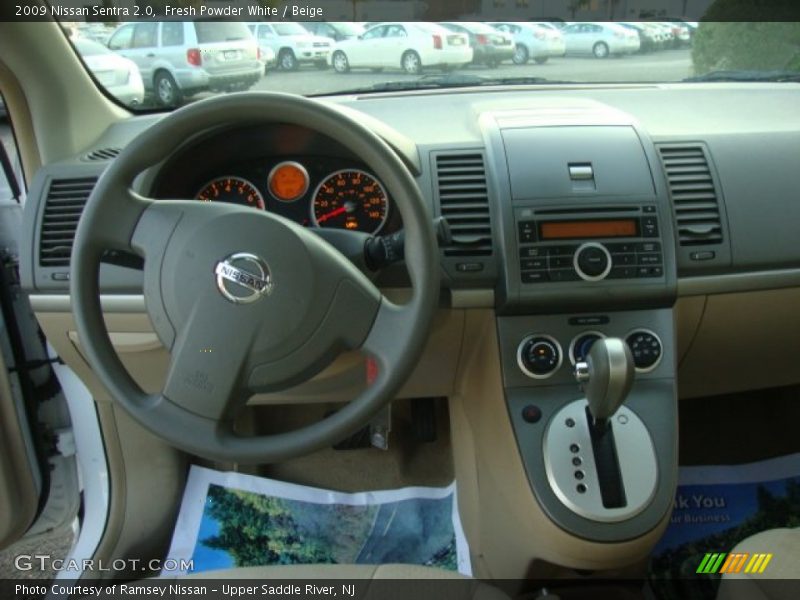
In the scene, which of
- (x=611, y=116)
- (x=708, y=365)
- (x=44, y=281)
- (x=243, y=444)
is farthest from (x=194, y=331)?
(x=708, y=365)

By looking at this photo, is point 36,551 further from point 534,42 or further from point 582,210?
point 534,42

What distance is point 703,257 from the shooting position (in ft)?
4.75

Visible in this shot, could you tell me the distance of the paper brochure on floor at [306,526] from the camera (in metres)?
1.79

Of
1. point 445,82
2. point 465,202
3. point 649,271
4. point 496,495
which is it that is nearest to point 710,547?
point 496,495

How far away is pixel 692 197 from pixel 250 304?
0.92m

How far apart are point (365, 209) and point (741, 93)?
3.59 ft

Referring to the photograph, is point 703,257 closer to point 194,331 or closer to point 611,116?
point 611,116

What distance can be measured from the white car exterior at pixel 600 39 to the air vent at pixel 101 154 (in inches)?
39.6

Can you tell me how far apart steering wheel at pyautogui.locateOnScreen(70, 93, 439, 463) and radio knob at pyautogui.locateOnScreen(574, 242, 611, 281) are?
0.42 metres

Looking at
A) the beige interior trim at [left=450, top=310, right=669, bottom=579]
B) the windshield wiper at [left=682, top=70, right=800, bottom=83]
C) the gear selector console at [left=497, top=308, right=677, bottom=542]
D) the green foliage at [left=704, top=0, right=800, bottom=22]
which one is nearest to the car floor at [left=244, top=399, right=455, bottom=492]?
the beige interior trim at [left=450, top=310, right=669, bottom=579]

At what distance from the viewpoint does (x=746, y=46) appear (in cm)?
176

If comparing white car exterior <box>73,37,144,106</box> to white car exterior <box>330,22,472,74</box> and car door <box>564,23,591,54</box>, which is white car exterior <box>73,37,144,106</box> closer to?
white car exterior <box>330,22,472,74</box>

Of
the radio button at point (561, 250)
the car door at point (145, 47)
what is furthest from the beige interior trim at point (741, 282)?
→ the car door at point (145, 47)

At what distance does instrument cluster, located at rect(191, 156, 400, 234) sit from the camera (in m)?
1.36
